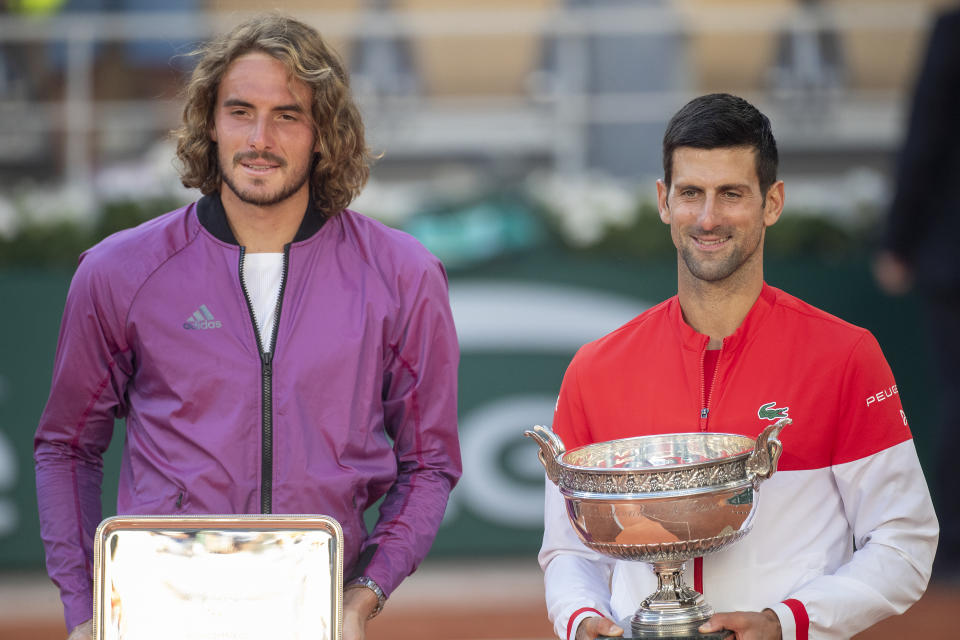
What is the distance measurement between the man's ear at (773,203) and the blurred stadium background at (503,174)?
3011 mm

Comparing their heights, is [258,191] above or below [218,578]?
above

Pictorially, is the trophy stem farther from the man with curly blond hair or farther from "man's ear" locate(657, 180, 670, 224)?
"man's ear" locate(657, 180, 670, 224)

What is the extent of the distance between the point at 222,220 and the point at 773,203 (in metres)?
1.06

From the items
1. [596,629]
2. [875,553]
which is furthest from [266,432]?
[875,553]

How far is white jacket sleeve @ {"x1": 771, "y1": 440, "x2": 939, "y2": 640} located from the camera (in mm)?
2197

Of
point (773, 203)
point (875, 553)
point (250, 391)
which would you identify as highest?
point (773, 203)

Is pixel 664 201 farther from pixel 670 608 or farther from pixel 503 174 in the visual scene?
pixel 503 174

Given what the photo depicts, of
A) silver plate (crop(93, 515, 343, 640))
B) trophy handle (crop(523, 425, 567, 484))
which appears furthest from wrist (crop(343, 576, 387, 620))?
trophy handle (crop(523, 425, 567, 484))

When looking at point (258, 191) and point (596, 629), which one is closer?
point (596, 629)

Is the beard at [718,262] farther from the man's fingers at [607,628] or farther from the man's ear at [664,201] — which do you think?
the man's fingers at [607,628]

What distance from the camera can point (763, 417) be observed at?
2369mm

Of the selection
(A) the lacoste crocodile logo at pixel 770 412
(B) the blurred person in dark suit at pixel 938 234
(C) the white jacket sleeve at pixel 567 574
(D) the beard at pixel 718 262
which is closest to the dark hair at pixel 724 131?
(D) the beard at pixel 718 262

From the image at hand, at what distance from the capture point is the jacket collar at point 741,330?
2434 millimetres

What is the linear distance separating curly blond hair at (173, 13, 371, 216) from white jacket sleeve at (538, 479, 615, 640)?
766mm
